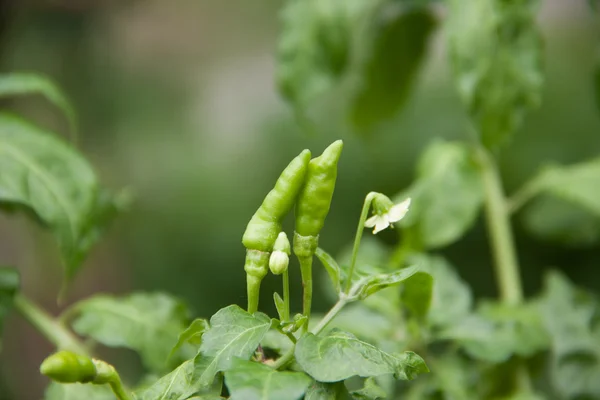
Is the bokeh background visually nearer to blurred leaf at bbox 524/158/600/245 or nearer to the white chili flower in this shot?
blurred leaf at bbox 524/158/600/245

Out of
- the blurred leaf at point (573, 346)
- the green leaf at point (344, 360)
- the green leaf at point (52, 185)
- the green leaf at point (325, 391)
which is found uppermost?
the green leaf at point (52, 185)

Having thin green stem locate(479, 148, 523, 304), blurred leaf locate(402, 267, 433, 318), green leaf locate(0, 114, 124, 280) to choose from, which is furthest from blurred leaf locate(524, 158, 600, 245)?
green leaf locate(0, 114, 124, 280)

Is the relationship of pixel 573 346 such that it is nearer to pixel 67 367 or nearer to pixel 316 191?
pixel 316 191

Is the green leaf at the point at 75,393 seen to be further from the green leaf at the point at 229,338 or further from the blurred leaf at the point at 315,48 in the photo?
the blurred leaf at the point at 315,48

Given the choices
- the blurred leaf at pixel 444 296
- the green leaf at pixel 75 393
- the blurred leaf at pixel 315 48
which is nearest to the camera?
the green leaf at pixel 75 393

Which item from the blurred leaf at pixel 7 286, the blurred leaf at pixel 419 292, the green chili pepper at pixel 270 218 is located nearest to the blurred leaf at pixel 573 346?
the blurred leaf at pixel 419 292

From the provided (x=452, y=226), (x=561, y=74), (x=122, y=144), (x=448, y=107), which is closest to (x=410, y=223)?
(x=452, y=226)
